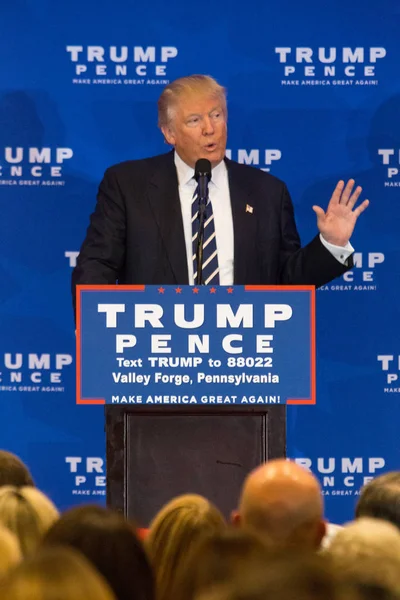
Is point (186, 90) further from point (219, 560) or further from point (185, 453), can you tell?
point (219, 560)

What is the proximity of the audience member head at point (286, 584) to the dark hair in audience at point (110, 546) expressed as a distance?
268 mm

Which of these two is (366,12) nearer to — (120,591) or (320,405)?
(320,405)

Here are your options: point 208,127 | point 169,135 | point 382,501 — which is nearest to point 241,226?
point 208,127

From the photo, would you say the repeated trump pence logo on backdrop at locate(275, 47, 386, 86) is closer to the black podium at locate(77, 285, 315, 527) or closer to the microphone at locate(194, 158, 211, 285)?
the microphone at locate(194, 158, 211, 285)

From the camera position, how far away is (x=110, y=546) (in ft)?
4.69

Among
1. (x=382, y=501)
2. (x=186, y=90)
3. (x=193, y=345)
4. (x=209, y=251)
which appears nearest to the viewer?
(x=382, y=501)

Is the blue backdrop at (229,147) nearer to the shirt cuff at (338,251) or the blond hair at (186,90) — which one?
the blond hair at (186,90)

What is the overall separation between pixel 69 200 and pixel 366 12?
5.75 feet

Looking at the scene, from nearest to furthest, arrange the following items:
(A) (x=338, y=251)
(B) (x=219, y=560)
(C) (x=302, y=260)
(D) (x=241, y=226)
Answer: (B) (x=219, y=560) → (A) (x=338, y=251) → (C) (x=302, y=260) → (D) (x=241, y=226)

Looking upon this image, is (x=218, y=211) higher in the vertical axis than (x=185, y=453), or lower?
higher

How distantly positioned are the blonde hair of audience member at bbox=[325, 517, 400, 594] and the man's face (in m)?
3.03

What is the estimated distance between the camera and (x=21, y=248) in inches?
210

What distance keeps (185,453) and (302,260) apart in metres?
1.21

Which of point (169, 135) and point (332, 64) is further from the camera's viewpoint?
point (332, 64)
